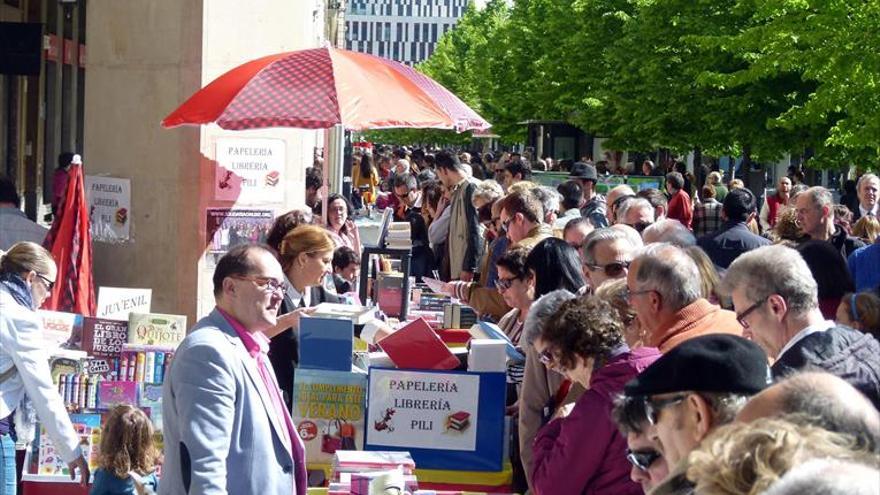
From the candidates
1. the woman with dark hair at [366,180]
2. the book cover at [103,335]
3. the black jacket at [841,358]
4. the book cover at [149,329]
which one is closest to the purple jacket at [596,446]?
the black jacket at [841,358]

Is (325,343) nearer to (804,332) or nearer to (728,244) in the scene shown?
(804,332)

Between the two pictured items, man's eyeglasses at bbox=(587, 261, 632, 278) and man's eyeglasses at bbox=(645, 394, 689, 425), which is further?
man's eyeglasses at bbox=(587, 261, 632, 278)

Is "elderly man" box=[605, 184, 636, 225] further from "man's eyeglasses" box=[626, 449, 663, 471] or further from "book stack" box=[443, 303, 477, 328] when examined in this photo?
"man's eyeglasses" box=[626, 449, 663, 471]

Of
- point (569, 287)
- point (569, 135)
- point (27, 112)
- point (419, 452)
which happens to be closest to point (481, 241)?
point (569, 287)

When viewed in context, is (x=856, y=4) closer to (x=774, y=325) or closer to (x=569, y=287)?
(x=569, y=287)

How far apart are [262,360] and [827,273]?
3.62 meters

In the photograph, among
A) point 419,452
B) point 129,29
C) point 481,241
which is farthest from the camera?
point 481,241

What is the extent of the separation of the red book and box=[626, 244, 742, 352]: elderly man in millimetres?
1569

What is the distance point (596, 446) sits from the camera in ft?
16.8

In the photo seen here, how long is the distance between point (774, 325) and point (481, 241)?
927 cm

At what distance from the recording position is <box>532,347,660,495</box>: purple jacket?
5090 millimetres

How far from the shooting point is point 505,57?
75375 millimetres

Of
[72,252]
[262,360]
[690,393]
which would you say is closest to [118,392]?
[72,252]

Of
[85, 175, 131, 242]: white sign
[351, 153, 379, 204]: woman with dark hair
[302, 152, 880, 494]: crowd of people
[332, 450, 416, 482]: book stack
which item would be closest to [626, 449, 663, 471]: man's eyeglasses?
[302, 152, 880, 494]: crowd of people
